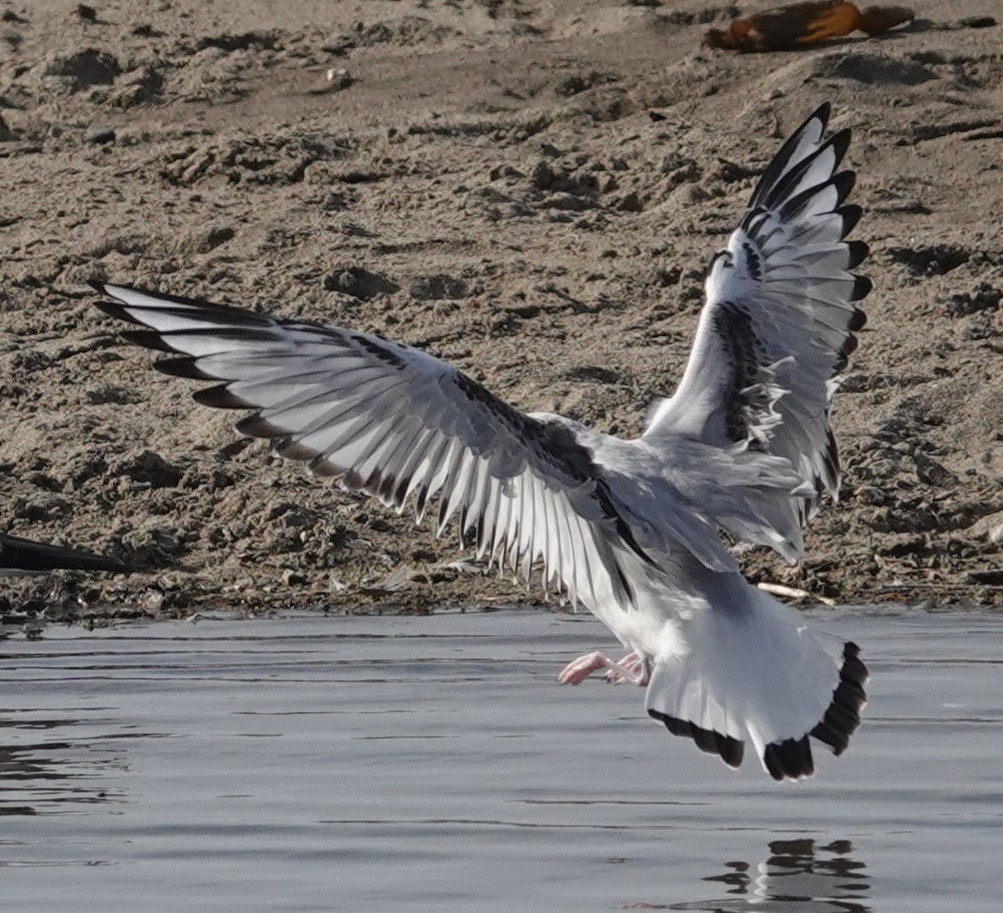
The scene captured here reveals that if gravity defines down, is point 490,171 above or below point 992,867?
above

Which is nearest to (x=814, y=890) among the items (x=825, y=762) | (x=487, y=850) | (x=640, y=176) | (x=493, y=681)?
(x=487, y=850)

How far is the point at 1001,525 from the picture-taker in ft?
30.2

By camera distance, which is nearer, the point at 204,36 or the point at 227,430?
the point at 227,430

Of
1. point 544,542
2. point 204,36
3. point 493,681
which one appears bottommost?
point 493,681

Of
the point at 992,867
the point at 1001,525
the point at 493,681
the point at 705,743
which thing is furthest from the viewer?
the point at 1001,525

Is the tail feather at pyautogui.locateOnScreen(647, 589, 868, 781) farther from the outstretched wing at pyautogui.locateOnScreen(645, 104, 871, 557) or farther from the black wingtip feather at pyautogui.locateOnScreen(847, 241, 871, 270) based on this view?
the black wingtip feather at pyautogui.locateOnScreen(847, 241, 871, 270)

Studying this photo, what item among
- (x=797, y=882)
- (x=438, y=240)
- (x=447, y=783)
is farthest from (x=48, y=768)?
(x=438, y=240)

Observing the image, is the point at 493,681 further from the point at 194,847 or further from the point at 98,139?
the point at 98,139

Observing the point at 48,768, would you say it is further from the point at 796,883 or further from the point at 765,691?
the point at 796,883

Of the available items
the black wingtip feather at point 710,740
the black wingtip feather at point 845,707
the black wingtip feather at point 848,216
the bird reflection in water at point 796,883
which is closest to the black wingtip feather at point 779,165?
the black wingtip feather at point 848,216

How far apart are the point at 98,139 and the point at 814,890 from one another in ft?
27.0

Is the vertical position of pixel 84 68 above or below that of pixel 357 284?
above

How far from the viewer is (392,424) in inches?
248

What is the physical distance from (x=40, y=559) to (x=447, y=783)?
275 centimetres
